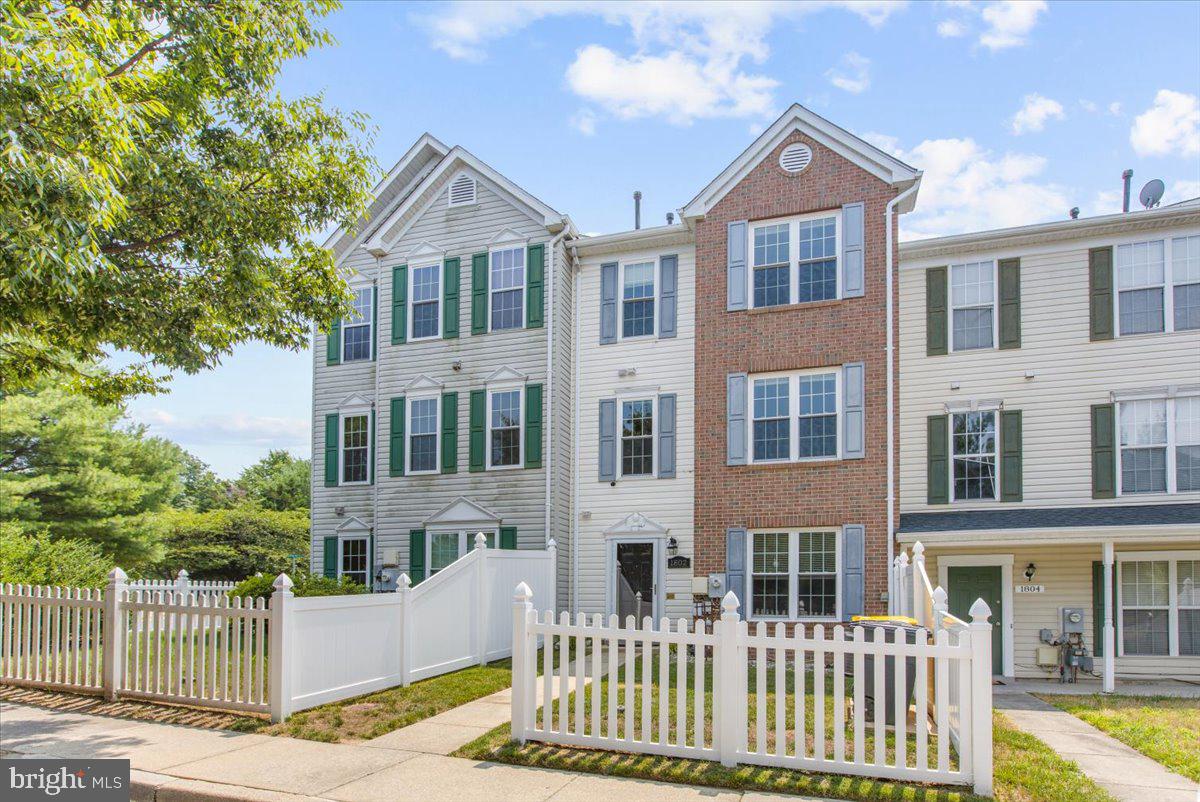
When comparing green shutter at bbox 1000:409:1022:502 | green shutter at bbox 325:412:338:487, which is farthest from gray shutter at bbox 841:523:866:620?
green shutter at bbox 325:412:338:487

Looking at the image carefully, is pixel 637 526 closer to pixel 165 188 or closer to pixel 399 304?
pixel 399 304

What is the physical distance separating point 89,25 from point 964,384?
14.1 metres

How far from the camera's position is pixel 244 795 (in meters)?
6.76

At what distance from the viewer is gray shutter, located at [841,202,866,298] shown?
1598 centimetres

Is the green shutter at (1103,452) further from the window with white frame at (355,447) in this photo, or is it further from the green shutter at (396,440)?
the window with white frame at (355,447)

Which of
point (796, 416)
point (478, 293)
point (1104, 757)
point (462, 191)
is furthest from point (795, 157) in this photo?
point (1104, 757)

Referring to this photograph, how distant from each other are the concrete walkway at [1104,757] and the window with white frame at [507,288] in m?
11.2

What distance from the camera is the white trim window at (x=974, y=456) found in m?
16.0

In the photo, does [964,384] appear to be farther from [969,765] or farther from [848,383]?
[969,765]

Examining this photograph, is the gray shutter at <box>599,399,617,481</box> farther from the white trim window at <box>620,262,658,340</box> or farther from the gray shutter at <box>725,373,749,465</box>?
the gray shutter at <box>725,373,749,465</box>

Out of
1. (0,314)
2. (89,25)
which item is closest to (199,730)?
(0,314)

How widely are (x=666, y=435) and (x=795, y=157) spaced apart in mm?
5685

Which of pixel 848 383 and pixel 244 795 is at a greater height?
pixel 848 383

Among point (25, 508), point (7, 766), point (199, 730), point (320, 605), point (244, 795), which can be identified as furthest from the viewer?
point (25, 508)
